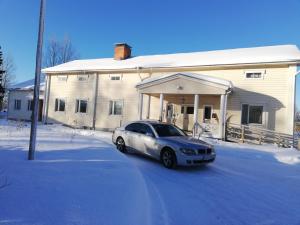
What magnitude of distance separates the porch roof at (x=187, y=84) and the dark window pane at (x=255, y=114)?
7.47 ft

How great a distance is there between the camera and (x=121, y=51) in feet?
84.9

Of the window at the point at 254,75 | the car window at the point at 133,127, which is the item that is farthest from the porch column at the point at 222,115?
the car window at the point at 133,127

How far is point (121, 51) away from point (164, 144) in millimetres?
18874

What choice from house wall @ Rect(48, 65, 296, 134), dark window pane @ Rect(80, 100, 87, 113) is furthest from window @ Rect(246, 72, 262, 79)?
dark window pane @ Rect(80, 100, 87, 113)

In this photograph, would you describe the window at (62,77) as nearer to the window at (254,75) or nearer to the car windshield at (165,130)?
the window at (254,75)

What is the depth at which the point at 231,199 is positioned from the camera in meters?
5.64

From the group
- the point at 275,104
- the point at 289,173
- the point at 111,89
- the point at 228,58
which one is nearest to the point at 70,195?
the point at 289,173

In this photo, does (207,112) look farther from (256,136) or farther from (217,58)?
(217,58)

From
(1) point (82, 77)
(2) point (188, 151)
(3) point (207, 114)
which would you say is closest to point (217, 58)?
(3) point (207, 114)

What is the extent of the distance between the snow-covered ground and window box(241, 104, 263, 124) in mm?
9132

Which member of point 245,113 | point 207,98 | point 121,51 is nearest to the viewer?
point 245,113

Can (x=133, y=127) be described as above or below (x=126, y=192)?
above

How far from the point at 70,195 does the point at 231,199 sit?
3.38 metres

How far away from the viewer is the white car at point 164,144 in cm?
820
